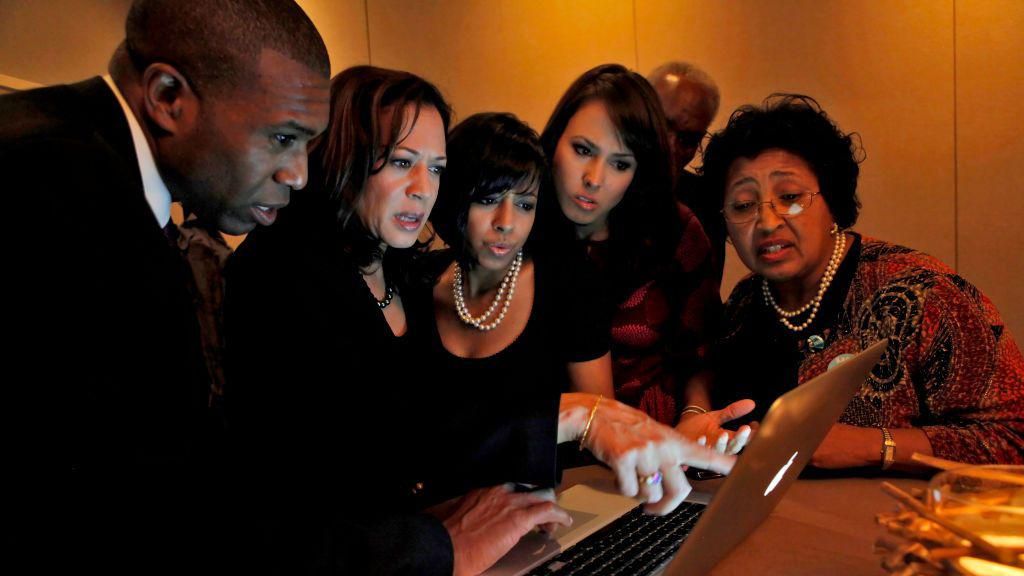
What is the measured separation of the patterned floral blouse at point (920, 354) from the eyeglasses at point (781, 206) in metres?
0.15

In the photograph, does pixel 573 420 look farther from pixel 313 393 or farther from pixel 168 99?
pixel 168 99

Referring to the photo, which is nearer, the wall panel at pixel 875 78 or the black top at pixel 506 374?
the black top at pixel 506 374

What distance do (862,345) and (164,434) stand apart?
Answer: 50.6 inches

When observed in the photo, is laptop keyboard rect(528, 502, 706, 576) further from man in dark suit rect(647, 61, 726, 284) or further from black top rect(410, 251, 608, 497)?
man in dark suit rect(647, 61, 726, 284)

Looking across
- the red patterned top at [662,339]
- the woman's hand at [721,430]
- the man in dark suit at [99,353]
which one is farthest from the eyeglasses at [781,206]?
the man in dark suit at [99,353]

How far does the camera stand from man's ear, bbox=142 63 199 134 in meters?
0.97

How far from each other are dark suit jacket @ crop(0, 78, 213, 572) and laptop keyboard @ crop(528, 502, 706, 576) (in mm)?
426

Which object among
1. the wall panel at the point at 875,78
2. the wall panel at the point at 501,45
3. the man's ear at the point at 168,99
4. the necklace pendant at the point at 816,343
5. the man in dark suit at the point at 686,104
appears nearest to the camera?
the man's ear at the point at 168,99

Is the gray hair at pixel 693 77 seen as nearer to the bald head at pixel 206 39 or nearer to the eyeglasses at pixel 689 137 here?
the eyeglasses at pixel 689 137

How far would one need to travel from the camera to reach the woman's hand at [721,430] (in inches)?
42.8

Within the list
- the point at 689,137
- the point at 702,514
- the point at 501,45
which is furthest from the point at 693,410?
the point at 501,45

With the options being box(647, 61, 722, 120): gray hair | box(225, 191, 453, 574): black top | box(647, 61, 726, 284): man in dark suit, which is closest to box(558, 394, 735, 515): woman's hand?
box(225, 191, 453, 574): black top

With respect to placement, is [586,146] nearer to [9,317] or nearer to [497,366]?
[497,366]

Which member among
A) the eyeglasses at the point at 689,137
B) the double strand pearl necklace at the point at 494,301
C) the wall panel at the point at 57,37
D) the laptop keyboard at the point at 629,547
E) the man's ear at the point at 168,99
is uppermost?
the wall panel at the point at 57,37
